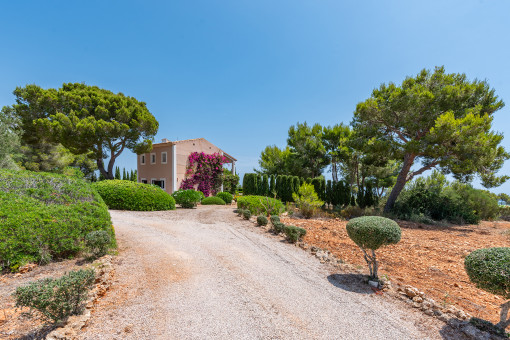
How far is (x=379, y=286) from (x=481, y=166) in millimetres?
13877

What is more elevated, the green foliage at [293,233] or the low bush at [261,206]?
the low bush at [261,206]

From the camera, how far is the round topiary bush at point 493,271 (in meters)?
2.71

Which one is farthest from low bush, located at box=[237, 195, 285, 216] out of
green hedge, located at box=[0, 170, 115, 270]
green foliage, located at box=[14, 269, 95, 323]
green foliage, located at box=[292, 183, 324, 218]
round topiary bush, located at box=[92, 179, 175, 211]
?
green foliage, located at box=[14, 269, 95, 323]

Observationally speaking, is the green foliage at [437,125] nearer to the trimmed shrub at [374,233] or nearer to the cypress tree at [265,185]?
the cypress tree at [265,185]

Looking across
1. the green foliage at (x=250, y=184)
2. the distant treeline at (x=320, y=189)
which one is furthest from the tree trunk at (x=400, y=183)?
the green foliage at (x=250, y=184)

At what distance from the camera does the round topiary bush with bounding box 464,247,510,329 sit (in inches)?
107

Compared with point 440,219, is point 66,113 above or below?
above

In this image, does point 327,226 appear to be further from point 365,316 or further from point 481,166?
point 481,166

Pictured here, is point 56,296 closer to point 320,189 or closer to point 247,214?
point 247,214

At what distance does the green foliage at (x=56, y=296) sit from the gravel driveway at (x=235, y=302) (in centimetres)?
34

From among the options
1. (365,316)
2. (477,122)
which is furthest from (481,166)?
(365,316)

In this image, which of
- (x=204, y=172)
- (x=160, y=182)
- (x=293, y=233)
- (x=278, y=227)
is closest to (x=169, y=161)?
(x=160, y=182)

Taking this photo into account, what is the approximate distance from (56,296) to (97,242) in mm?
2418

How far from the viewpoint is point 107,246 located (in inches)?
202
